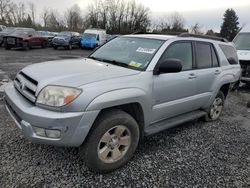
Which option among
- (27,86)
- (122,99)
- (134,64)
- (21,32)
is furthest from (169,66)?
(21,32)

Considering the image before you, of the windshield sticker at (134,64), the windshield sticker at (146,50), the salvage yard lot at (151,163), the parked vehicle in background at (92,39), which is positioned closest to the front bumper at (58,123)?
the salvage yard lot at (151,163)

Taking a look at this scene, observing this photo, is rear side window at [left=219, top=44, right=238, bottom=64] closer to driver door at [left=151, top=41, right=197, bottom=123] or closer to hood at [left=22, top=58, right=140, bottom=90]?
driver door at [left=151, top=41, right=197, bottom=123]

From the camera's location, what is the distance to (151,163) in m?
3.47

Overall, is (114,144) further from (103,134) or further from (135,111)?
(135,111)

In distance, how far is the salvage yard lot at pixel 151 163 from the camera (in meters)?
3.00

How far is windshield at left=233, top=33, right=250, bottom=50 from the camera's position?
383 inches

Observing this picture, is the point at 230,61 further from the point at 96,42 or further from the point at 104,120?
the point at 96,42

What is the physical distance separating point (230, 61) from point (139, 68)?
297 centimetres

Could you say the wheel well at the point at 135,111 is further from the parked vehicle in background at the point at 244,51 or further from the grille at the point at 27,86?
the parked vehicle in background at the point at 244,51

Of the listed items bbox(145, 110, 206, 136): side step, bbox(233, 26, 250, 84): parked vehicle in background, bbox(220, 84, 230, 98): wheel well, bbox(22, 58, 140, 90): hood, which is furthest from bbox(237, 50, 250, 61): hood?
bbox(22, 58, 140, 90): hood

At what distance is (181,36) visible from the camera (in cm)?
414

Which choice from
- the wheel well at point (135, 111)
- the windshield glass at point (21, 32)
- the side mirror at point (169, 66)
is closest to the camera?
the wheel well at point (135, 111)

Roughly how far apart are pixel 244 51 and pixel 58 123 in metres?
8.80

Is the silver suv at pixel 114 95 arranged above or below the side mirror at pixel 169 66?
below
